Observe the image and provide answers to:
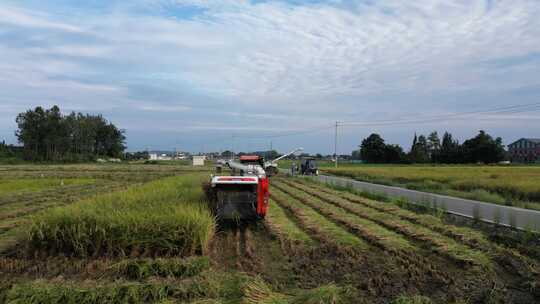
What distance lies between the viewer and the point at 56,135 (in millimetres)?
87500

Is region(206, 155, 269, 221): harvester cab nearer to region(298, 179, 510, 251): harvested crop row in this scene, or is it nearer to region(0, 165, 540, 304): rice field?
region(0, 165, 540, 304): rice field

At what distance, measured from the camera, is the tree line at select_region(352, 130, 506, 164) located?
85.2 meters

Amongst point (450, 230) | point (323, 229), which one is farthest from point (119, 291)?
point (450, 230)

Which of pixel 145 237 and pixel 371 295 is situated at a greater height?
pixel 145 237

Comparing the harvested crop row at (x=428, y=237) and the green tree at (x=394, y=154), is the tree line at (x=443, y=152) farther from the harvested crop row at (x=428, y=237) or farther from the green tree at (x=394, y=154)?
the harvested crop row at (x=428, y=237)

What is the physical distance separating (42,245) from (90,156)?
93727 millimetres

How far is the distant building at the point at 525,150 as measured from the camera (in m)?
105

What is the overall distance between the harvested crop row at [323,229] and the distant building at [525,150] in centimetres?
10232

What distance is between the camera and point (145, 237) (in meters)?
7.94

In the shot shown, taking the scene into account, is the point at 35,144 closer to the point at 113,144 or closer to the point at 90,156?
the point at 90,156

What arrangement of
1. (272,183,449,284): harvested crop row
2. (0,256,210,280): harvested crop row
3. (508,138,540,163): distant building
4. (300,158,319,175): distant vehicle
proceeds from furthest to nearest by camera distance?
(508,138,540,163): distant building < (300,158,319,175): distant vehicle < (272,183,449,284): harvested crop row < (0,256,210,280): harvested crop row

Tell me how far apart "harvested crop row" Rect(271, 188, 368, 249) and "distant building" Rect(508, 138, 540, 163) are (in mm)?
102318

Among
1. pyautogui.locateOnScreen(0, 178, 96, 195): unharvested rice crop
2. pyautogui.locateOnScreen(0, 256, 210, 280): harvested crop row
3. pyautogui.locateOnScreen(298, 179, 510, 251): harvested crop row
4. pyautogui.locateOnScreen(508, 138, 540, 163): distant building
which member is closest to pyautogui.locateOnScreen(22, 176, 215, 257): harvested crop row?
pyautogui.locateOnScreen(0, 256, 210, 280): harvested crop row

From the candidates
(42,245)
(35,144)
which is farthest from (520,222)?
(35,144)
